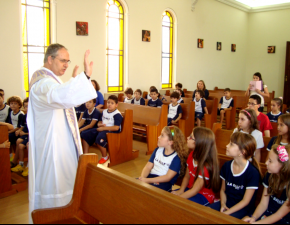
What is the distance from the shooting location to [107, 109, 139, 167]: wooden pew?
15.4 feet

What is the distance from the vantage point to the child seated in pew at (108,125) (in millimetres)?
4699

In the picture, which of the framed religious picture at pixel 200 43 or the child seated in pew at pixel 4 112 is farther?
the framed religious picture at pixel 200 43

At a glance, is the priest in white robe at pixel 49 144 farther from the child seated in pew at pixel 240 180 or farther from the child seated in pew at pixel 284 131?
the child seated in pew at pixel 284 131

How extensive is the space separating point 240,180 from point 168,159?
80 centimetres

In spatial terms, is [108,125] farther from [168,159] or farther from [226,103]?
[226,103]

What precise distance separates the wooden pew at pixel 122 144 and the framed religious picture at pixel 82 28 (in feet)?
12.8

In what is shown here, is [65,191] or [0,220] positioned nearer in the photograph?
[65,191]

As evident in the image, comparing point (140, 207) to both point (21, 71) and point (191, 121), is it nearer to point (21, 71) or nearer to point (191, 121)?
point (191, 121)

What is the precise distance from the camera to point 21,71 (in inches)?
270

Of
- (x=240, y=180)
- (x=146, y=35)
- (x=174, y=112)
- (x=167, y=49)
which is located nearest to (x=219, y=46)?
(x=167, y=49)

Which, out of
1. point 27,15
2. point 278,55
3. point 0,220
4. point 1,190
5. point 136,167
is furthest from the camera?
point 278,55

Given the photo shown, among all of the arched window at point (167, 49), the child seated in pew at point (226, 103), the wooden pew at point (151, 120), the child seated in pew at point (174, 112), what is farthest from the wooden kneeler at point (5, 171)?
the arched window at point (167, 49)

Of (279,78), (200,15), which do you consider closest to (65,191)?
(200,15)

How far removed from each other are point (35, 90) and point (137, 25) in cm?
766
